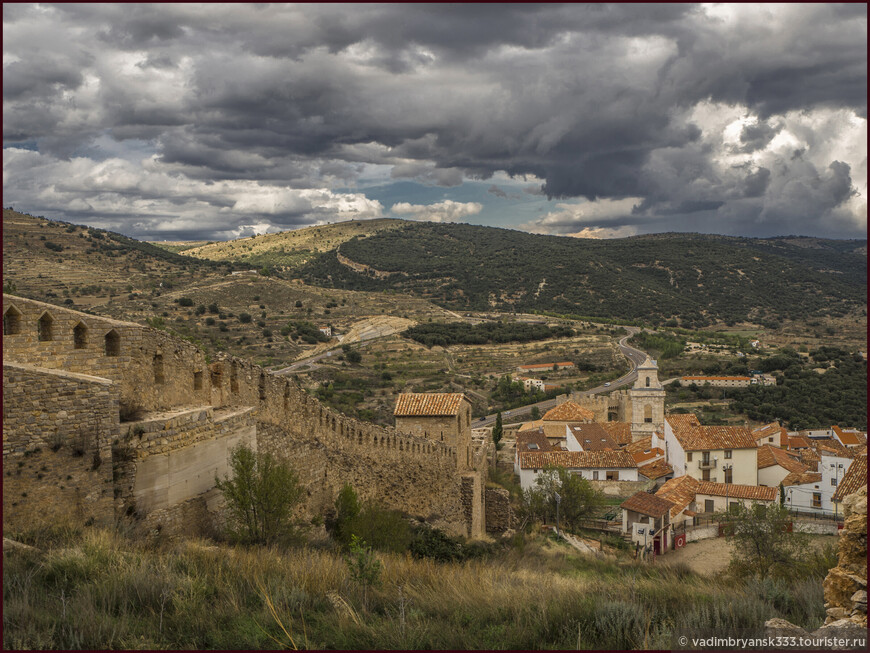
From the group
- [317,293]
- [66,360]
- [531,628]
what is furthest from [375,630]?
[317,293]

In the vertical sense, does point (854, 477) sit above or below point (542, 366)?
above

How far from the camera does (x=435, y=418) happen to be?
70.1ft

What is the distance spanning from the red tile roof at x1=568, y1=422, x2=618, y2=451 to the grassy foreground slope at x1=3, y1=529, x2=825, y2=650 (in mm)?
34791

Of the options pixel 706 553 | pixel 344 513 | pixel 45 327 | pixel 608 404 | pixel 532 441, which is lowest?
pixel 706 553

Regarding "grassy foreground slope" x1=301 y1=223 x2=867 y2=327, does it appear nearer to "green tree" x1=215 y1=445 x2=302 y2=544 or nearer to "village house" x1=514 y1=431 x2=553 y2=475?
"village house" x1=514 y1=431 x2=553 y2=475

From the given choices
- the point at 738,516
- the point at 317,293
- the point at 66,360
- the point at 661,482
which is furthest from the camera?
the point at 317,293

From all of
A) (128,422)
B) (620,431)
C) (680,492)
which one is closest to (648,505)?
(680,492)

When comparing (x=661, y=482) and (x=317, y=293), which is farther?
(x=317, y=293)

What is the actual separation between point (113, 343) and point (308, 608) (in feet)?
17.5

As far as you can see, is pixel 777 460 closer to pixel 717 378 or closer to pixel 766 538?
pixel 766 538

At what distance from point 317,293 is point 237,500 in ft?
231

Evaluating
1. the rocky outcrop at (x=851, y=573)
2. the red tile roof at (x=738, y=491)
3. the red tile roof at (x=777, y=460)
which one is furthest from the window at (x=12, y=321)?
the red tile roof at (x=777, y=460)

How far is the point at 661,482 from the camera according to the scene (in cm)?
3656

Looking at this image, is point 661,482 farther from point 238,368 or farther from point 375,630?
point 375,630
